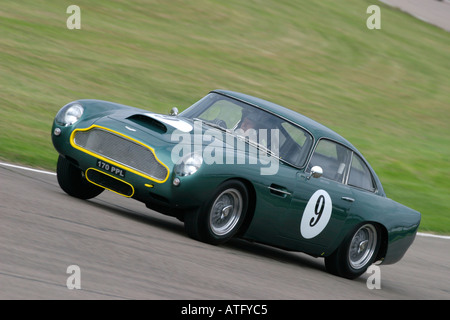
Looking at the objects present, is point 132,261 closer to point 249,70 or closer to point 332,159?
point 332,159

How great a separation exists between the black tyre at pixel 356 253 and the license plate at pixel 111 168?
7.78ft

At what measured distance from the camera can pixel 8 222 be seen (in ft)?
19.4

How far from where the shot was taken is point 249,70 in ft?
72.5

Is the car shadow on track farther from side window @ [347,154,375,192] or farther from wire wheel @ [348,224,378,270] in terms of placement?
side window @ [347,154,375,192]

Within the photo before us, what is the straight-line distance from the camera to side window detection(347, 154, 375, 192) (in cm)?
810

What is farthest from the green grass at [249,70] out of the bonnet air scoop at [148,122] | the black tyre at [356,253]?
the black tyre at [356,253]

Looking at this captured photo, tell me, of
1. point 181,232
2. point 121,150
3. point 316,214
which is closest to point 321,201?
point 316,214

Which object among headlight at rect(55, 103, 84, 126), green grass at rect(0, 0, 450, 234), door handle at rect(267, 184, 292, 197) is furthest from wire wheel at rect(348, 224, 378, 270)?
green grass at rect(0, 0, 450, 234)

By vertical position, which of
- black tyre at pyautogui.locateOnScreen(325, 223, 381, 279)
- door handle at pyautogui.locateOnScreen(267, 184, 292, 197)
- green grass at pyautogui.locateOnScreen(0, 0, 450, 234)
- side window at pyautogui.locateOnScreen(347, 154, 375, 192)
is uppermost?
green grass at pyautogui.locateOnScreen(0, 0, 450, 234)

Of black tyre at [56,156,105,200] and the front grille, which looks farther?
black tyre at [56,156,105,200]

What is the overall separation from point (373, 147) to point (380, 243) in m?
10.2

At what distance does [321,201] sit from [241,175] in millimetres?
1125

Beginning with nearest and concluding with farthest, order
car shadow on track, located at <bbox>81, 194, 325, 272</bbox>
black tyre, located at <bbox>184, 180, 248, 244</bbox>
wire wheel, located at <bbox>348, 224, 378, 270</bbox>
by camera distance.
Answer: black tyre, located at <bbox>184, 180, 248, 244</bbox>
car shadow on track, located at <bbox>81, 194, 325, 272</bbox>
wire wheel, located at <bbox>348, 224, 378, 270</bbox>

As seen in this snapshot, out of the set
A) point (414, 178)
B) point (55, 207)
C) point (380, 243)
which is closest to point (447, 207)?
point (414, 178)
